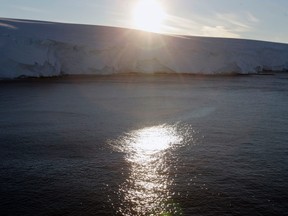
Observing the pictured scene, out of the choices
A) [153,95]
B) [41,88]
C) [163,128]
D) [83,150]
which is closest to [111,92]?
[153,95]

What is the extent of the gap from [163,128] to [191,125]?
0.72 m

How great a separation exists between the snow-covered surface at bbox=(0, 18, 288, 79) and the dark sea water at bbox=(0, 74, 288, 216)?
8018mm

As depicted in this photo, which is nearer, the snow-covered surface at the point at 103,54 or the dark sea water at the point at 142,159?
the dark sea water at the point at 142,159

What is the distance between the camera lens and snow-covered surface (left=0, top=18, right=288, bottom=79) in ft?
62.3

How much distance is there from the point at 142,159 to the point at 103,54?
16845mm

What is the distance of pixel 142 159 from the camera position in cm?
612

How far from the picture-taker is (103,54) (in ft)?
73.2

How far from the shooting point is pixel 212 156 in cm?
624

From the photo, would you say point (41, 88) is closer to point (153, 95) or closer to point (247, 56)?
point (153, 95)

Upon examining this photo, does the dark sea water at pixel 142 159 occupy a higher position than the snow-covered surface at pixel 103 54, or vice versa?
the snow-covered surface at pixel 103 54

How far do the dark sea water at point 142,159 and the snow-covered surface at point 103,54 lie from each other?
8.02 meters

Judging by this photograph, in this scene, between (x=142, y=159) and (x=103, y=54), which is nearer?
(x=142, y=159)

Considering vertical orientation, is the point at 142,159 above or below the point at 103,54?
below

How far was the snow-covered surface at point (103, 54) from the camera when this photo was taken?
19000 millimetres
